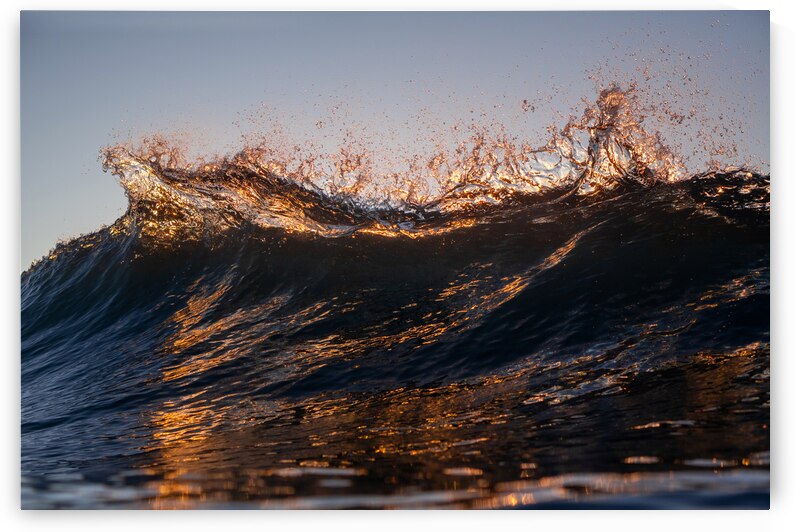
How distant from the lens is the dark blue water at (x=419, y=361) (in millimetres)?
3094

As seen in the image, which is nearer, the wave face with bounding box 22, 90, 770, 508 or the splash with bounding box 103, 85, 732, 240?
the wave face with bounding box 22, 90, 770, 508

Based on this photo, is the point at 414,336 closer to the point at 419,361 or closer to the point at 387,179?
the point at 419,361

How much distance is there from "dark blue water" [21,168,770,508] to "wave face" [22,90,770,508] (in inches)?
0.5

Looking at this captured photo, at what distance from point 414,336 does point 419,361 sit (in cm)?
18

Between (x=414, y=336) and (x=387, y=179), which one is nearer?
(x=414, y=336)

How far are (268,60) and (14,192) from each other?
1.33 m

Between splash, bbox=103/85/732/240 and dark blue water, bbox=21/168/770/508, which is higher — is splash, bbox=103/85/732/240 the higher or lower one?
the higher one

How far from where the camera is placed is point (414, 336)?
4.19 m

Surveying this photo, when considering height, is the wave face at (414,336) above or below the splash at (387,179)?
below

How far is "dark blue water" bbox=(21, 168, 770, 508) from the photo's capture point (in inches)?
122

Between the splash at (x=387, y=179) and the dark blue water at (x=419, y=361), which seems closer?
the dark blue water at (x=419, y=361)

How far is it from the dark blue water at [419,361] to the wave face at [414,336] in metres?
0.01

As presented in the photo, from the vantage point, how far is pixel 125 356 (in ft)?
14.7

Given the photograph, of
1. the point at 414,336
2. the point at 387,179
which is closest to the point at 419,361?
the point at 414,336
